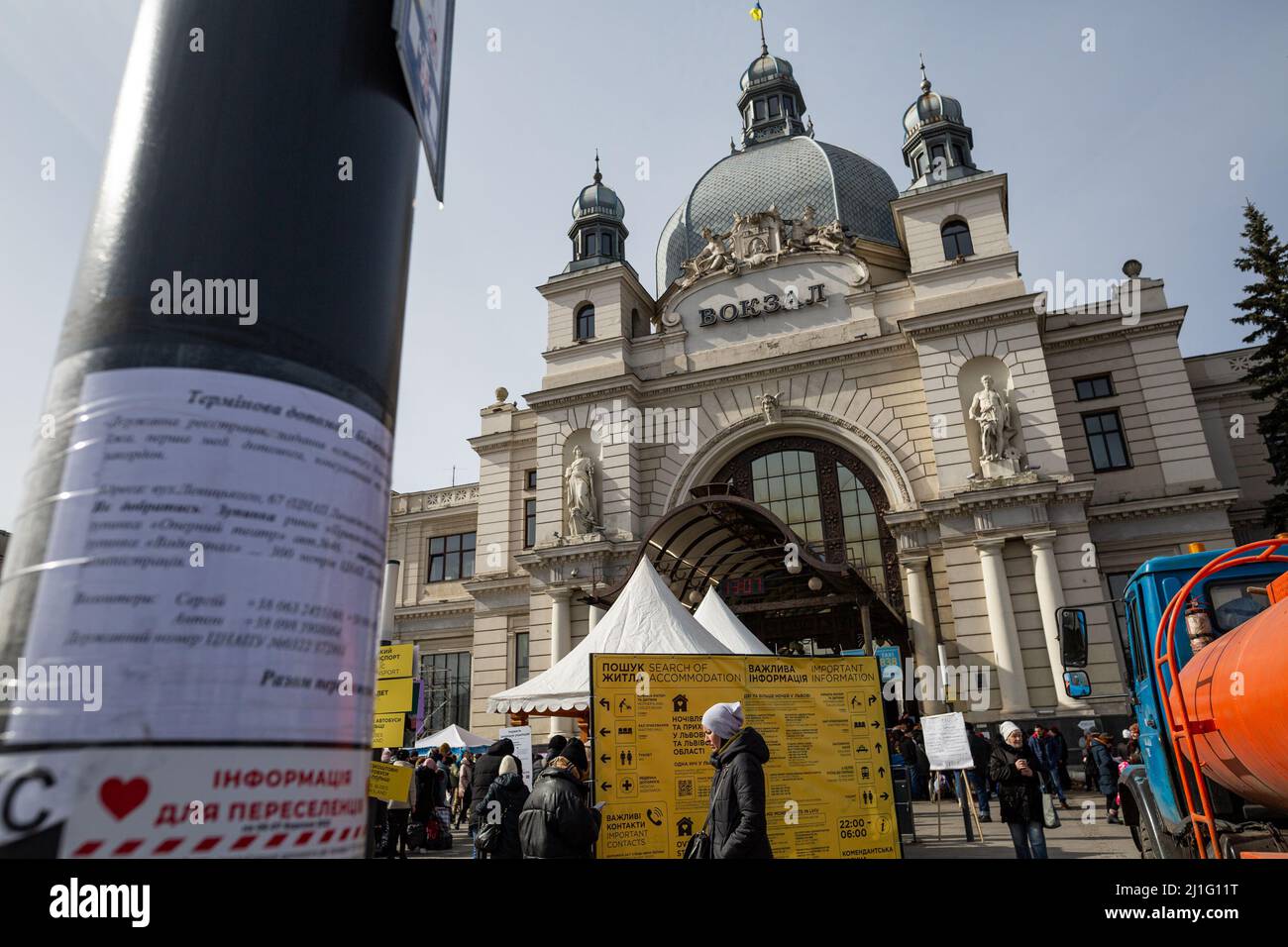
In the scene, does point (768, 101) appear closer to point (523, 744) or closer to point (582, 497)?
point (582, 497)

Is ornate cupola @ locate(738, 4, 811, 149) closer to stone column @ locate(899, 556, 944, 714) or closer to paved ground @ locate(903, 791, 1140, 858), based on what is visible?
stone column @ locate(899, 556, 944, 714)

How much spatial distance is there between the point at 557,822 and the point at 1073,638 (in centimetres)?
580

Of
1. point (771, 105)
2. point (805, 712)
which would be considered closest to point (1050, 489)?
point (805, 712)

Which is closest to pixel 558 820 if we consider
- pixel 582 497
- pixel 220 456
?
pixel 220 456

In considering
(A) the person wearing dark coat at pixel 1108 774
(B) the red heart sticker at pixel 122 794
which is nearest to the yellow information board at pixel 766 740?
(B) the red heart sticker at pixel 122 794

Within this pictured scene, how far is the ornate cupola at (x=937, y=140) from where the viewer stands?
29.0m

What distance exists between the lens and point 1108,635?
834 inches

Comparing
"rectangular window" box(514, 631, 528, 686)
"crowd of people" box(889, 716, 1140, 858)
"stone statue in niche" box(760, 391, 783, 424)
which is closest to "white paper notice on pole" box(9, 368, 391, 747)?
"crowd of people" box(889, 716, 1140, 858)

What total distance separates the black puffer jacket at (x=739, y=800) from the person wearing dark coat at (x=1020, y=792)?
5.32m

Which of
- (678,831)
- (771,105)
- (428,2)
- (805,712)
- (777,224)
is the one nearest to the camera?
(428,2)

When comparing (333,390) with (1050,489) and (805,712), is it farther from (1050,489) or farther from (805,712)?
(1050,489)

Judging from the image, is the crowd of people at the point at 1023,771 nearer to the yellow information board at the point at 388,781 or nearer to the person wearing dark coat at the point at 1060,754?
the person wearing dark coat at the point at 1060,754

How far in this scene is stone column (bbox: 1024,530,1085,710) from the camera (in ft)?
66.8
